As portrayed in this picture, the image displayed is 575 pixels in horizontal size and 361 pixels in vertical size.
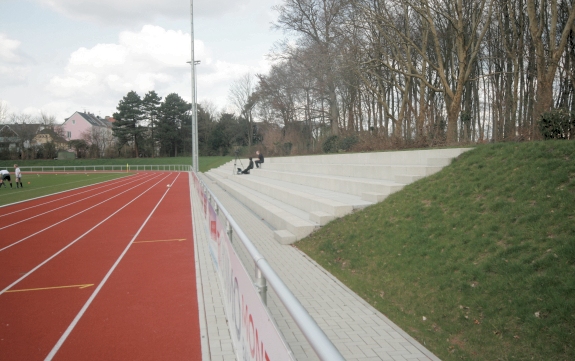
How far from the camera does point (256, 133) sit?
72188 mm

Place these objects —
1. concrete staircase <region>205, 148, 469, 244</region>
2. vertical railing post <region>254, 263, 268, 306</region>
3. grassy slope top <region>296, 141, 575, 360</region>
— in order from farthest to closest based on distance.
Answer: concrete staircase <region>205, 148, 469, 244</region> → grassy slope top <region>296, 141, 575, 360</region> → vertical railing post <region>254, 263, 268, 306</region>

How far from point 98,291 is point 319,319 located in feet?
13.3

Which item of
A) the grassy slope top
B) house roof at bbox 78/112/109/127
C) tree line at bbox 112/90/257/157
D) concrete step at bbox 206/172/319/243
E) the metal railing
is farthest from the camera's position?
house roof at bbox 78/112/109/127

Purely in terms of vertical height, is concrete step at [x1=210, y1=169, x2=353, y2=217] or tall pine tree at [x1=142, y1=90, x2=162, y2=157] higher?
tall pine tree at [x1=142, y1=90, x2=162, y2=157]

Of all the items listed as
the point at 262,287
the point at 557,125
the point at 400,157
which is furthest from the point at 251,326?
the point at 400,157

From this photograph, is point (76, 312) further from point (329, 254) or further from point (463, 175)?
point (463, 175)

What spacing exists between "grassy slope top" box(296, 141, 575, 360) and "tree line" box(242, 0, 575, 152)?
2.97 meters

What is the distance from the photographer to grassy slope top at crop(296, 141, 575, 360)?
14.2ft

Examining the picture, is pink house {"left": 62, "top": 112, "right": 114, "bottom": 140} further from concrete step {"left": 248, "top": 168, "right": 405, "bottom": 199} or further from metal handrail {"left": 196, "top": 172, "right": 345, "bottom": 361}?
metal handrail {"left": 196, "top": 172, "right": 345, "bottom": 361}

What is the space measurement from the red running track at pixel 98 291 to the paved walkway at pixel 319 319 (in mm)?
258

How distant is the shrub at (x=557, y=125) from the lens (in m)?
9.02

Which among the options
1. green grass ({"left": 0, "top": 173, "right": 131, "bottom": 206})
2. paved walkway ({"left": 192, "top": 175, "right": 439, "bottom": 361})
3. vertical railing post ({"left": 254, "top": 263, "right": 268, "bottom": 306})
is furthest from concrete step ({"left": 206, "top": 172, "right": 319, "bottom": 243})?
green grass ({"left": 0, "top": 173, "right": 131, "bottom": 206})

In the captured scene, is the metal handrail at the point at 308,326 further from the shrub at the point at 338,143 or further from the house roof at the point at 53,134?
the house roof at the point at 53,134

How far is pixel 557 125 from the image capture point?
9125mm
